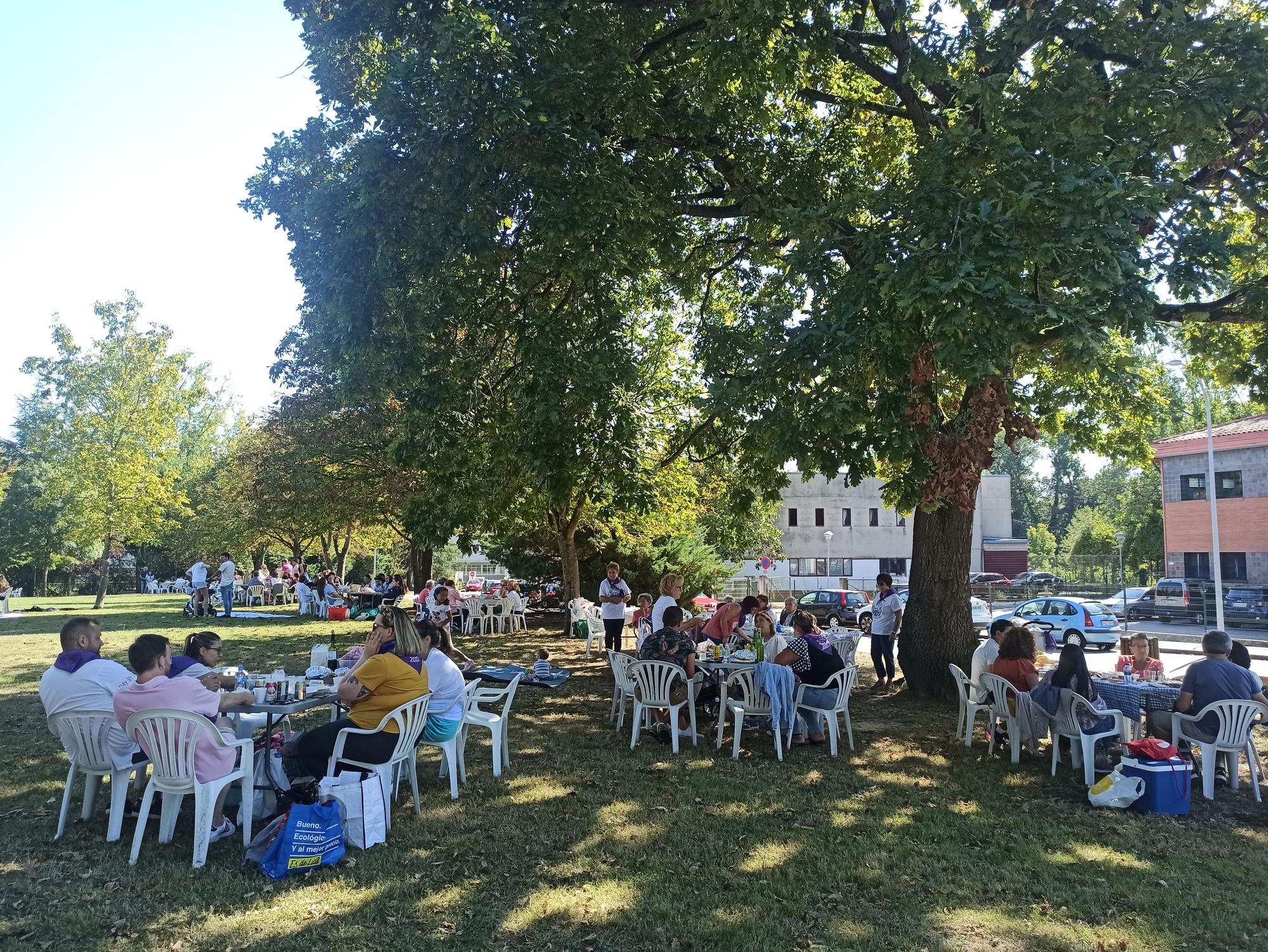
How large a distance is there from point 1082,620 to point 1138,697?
56.9 feet

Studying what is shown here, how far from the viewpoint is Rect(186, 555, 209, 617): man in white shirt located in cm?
2525

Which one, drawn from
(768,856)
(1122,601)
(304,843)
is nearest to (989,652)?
(768,856)

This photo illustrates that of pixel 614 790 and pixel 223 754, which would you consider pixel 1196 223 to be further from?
pixel 223 754

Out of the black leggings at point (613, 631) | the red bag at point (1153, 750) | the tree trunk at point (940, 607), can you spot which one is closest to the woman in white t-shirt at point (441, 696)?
the red bag at point (1153, 750)

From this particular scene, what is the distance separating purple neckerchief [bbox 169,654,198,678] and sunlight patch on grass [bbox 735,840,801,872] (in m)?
4.30

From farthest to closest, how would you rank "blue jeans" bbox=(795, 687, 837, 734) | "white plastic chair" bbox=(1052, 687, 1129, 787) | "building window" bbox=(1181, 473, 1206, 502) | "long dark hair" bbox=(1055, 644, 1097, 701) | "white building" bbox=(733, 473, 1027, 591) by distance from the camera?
"white building" bbox=(733, 473, 1027, 591), "building window" bbox=(1181, 473, 1206, 502), "blue jeans" bbox=(795, 687, 837, 734), "long dark hair" bbox=(1055, 644, 1097, 701), "white plastic chair" bbox=(1052, 687, 1129, 787)

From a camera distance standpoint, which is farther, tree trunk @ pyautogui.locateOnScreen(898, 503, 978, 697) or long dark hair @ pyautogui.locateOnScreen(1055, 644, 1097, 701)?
tree trunk @ pyautogui.locateOnScreen(898, 503, 978, 697)

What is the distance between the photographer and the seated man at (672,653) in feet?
28.1

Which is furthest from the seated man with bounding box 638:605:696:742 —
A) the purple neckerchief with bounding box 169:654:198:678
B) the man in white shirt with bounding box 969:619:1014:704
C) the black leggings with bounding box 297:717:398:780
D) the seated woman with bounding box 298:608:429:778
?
the purple neckerchief with bounding box 169:654:198:678

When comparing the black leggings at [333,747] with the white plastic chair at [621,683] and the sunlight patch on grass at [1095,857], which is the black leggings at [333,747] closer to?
the white plastic chair at [621,683]

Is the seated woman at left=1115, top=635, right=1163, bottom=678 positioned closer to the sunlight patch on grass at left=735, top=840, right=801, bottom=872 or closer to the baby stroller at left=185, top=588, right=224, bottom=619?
the sunlight patch on grass at left=735, top=840, right=801, bottom=872

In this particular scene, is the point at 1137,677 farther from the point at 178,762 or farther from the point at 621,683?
the point at 178,762

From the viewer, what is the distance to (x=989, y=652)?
9.30m

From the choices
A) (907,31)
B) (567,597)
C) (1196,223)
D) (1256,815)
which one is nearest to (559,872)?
(1256,815)
